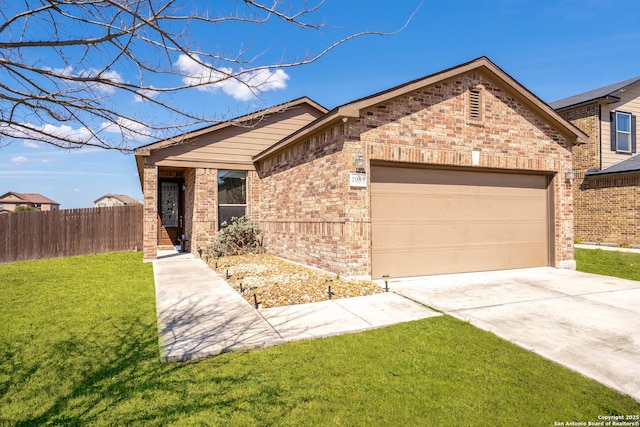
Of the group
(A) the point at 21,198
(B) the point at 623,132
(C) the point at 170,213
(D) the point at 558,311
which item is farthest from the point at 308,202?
(A) the point at 21,198

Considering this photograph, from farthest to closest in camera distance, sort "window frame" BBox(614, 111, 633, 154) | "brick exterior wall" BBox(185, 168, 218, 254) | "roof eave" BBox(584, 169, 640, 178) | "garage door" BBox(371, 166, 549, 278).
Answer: "window frame" BBox(614, 111, 633, 154), "roof eave" BBox(584, 169, 640, 178), "brick exterior wall" BBox(185, 168, 218, 254), "garage door" BBox(371, 166, 549, 278)

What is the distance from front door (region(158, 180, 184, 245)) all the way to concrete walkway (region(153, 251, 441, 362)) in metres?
9.70

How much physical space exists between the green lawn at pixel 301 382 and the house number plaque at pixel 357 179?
10.8ft

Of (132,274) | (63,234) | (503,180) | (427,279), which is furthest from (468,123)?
(63,234)

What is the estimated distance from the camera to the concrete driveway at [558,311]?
12.6ft

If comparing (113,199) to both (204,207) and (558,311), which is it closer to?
(204,207)

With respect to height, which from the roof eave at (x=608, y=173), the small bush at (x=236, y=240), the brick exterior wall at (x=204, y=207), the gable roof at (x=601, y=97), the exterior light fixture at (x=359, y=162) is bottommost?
the small bush at (x=236, y=240)

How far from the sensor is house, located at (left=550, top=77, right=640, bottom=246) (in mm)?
15617

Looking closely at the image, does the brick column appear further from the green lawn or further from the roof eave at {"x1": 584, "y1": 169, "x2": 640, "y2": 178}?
the roof eave at {"x1": 584, "y1": 169, "x2": 640, "y2": 178}

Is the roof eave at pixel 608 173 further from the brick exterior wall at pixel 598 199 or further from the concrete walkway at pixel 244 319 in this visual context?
the concrete walkway at pixel 244 319

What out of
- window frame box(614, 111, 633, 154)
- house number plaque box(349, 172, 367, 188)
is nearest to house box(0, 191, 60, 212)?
house number plaque box(349, 172, 367, 188)

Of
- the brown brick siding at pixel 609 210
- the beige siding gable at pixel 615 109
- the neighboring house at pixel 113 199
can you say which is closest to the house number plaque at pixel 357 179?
the brown brick siding at pixel 609 210

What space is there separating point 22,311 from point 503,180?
34.1 ft

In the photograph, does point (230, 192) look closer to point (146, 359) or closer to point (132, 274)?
point (132, 274)
